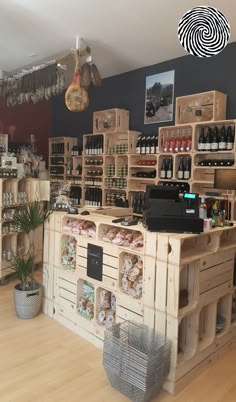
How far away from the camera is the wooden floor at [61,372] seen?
2.22 meters

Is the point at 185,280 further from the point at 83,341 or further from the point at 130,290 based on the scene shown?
the point at 83,341

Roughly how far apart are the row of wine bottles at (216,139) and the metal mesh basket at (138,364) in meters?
2.46

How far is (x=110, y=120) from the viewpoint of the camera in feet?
18.4

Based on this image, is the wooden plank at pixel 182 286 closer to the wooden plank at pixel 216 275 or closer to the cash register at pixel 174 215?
the wooden plank at pixel 216 275

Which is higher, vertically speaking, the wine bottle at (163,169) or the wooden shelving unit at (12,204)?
the wine bottle at (163,169)

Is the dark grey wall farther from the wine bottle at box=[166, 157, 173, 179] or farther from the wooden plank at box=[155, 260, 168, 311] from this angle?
the wooden plank at box=[155, 260, 168, 311]

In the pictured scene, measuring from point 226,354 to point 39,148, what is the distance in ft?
17.7

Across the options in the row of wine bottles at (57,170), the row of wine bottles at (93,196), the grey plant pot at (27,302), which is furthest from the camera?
the row of wine bottles at (57,170)

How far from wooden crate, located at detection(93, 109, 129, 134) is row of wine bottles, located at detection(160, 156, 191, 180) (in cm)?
115

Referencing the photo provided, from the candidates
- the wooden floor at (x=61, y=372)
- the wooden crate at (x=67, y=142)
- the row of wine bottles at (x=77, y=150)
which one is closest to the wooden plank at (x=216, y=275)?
the wooden floor at (x=61, y=372)

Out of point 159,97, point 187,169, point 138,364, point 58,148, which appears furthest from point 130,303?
point 58,148

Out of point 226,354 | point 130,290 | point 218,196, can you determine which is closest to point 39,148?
point 218,196

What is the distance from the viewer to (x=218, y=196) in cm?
352

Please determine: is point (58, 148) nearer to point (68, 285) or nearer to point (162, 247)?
point (68, 285)
